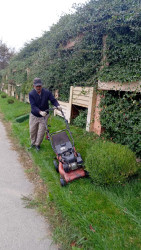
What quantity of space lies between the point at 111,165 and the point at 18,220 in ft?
5.70

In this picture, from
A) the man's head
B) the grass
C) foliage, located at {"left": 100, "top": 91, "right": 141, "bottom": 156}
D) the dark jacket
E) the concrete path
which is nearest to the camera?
the grass

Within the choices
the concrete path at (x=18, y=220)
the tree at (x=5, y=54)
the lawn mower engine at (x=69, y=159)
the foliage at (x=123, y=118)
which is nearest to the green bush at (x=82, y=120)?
the foliage at (x=123, y=118)

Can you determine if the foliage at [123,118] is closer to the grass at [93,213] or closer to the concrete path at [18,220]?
the grass at [93,213]

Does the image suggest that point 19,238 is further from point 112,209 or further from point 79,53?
point 79,53

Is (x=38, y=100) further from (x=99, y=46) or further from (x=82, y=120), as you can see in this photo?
(x=99, y=46)

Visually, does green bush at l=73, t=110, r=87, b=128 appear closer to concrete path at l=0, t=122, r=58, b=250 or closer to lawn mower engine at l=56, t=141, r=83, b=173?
lawn mower engine at l=56, t=141, r=83, b=173

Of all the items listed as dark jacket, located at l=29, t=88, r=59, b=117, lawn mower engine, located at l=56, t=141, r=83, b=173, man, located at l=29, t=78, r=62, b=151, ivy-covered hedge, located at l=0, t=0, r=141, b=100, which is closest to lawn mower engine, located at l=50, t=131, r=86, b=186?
lawn mower engine, located at l=56, t=141, r=83, b=173

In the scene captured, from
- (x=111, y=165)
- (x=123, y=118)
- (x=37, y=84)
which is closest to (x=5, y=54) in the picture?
(x=37, y=84)

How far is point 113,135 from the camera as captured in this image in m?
4.97

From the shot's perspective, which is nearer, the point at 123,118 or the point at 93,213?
the point at 93,213

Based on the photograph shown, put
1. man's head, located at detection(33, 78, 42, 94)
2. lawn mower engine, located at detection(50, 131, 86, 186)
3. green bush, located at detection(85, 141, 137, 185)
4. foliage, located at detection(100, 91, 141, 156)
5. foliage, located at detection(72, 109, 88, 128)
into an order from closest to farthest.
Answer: green bush, located at detection(85, 141, 137, 185) < lawn mower engine, located at detection(50, 131, 86, 186) < foliage, located at detection(100, 91, 141, 156) < man's head, located at detection(33, 78, 42, 94) < foliage, located at detection(72, 109, 88, 128)

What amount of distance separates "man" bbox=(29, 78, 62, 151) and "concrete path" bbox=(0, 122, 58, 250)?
123 centimetres

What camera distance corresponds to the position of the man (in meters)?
4.92

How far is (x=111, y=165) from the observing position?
327 centimetres
